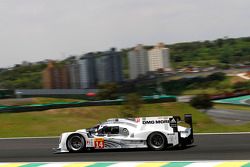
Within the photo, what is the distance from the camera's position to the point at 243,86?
420ft

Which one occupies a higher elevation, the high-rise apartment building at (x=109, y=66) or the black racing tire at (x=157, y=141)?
the high-rise apartment building at (x=109, y=66)

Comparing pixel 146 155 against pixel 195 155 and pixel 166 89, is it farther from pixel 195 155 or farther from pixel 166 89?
pixel 166 89

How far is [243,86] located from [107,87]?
46.8 meters

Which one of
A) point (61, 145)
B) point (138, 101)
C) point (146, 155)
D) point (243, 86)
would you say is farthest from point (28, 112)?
point (243, 86)

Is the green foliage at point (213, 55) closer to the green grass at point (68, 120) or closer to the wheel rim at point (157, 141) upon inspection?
the green grass at point (68, 120)

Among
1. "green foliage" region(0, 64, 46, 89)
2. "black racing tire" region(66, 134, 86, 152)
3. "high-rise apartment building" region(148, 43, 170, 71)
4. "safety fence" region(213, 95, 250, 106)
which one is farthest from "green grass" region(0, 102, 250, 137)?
"high-rise apartment building" region(148, 43, 170, 71)

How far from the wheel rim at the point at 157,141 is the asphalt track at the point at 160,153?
13.2 inches

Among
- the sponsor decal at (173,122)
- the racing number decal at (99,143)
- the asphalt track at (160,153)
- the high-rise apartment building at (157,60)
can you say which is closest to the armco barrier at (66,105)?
the asphalt track at (160,153)

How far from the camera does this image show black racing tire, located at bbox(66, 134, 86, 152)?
14016 mm

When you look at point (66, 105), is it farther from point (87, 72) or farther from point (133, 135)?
point (87, 72)

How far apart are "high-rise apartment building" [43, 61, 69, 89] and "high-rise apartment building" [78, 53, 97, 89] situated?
4.89 meters

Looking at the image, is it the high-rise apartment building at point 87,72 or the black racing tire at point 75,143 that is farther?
the high-rise apartment building at point 87,72

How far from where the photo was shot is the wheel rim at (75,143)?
14055mm

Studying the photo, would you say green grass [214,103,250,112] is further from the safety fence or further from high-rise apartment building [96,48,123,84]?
high-rise apartment building [96,48,123,84]
